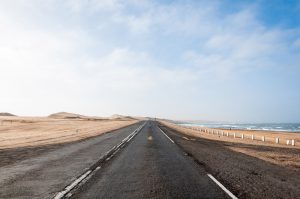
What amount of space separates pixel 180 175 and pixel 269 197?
352 cm

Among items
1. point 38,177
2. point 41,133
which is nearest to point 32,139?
point 41,133

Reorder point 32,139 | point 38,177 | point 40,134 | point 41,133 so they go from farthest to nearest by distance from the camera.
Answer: point 41,133
point 40,134
point 32,139
point 38,177

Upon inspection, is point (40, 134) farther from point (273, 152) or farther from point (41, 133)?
point (273, 152)

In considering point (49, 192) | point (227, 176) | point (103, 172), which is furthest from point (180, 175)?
point (49, 192)

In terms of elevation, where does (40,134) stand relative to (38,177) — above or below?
above

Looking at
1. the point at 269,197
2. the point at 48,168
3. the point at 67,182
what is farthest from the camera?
the point at 48,168

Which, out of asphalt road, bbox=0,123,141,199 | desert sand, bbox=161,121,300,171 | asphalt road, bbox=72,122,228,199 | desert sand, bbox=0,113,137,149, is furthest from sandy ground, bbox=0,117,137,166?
desert sand, bbox=161,121,300,171

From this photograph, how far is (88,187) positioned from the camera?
8586 millimetres

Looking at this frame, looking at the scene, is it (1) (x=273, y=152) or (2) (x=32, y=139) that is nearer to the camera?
(1) (x=273, y=152)

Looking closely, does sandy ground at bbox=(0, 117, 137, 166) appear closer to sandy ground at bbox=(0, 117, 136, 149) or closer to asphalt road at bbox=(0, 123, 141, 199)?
sandy ground at bbox=(0, 117, 136, 149)

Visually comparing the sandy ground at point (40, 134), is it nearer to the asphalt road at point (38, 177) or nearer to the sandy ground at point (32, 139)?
the sandy ground at point (32, 139)

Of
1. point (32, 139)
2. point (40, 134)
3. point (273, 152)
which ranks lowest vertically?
point (273, 152)

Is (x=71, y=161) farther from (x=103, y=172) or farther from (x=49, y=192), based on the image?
(x=49, y=192)

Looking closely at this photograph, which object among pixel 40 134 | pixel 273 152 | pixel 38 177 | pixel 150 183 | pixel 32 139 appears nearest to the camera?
pixel 150 183
